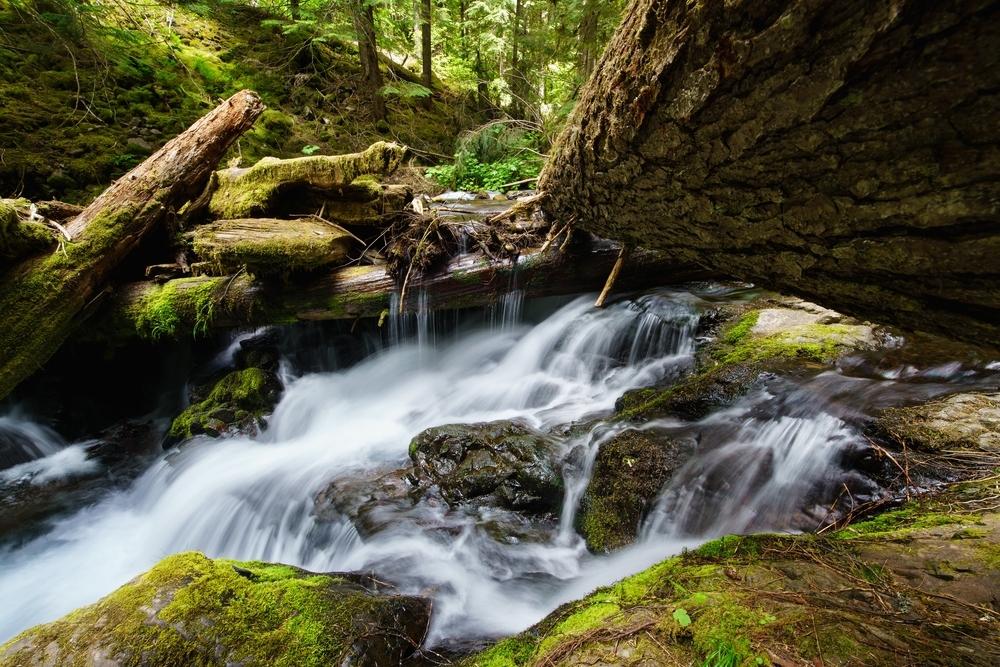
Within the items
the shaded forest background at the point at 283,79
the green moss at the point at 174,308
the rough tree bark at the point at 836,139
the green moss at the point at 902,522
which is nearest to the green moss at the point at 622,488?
the green moss at the point at 902,522

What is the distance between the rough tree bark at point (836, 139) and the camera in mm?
1064

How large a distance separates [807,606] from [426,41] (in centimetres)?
1491

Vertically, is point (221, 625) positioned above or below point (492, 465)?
above

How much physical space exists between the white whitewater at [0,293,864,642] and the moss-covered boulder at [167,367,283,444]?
176 millimetres

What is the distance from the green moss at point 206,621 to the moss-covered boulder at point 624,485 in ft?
5.79

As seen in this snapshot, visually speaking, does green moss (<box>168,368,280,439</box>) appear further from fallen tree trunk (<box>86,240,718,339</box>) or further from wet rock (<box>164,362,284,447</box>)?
fallen tree trunk (<box>86,240,718,339</box>)

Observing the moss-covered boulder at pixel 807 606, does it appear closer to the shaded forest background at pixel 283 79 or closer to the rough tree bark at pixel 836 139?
the rough tree bark at pixel 836 139

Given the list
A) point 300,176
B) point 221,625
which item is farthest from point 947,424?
point 300,176

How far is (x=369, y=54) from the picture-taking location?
11.4 metres

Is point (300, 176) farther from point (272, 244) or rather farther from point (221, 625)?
point (221, 625)

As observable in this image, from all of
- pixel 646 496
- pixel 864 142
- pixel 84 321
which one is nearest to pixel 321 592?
pixel 646 496

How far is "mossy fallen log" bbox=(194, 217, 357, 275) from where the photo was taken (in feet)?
15.2

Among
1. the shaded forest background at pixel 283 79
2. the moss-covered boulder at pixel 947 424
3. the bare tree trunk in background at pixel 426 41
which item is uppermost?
the bare tree trunk in background at pixel 426 41

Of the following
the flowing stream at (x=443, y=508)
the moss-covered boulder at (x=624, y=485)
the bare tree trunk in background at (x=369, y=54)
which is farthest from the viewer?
the bare tree trunk in background at (x=369, y=54)
